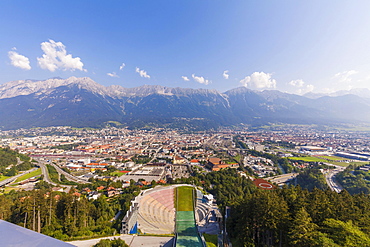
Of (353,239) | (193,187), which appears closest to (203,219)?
(193,187)

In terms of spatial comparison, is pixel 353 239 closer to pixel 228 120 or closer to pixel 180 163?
pixel 180 163

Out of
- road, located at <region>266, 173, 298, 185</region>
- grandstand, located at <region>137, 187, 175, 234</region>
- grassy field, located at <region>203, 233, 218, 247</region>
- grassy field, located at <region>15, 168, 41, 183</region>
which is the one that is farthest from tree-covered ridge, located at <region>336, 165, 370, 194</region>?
grassy field, located at <region>15, 168, 41, 183</region>

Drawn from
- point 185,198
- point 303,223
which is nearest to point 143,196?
point 185,198

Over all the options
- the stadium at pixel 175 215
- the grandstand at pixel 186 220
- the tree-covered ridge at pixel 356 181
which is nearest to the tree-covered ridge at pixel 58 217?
the stadium at pixel 175 215

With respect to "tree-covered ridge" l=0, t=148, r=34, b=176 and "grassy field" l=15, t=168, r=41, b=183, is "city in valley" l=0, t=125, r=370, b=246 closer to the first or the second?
"grassy field" l=15, t=168, r=41, b=183

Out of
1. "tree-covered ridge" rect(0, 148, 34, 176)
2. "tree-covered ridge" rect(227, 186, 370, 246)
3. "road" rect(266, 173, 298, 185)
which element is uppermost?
"tree-covered ridge" rect(227, 186, 370, 246)
